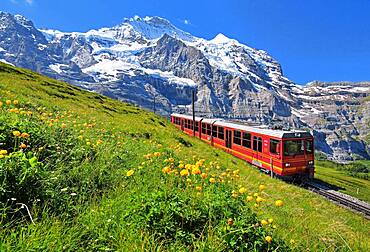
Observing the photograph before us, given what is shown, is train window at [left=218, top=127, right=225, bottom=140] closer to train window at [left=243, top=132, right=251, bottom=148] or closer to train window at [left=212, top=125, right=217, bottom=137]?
train window at [left=212, top=125, right=217, bottom=137]

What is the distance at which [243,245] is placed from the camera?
319 centimetres

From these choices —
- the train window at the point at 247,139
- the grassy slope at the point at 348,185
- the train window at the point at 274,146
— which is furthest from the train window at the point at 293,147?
the grassy slope at the point at 348,185

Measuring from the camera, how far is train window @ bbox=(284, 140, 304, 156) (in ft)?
65.8

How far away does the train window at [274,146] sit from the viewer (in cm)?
2011

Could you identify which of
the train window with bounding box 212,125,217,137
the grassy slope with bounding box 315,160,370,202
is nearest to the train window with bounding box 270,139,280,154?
the train window with bounding box 212,125,217,137

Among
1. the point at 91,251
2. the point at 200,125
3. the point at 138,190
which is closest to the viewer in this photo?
the point at 91,251

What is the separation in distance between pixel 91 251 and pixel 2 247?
→ 0.90 m

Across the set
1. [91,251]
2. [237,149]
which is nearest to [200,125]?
[237,149]

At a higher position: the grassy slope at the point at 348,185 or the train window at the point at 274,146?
the train window at the point at 274,146

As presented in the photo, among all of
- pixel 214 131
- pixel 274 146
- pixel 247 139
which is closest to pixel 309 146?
pixel 274 146

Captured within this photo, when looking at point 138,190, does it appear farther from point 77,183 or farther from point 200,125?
point 200,125

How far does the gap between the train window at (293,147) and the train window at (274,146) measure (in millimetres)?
484

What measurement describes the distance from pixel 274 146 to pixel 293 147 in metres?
1.40

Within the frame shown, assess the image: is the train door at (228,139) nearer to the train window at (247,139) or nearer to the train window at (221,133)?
the train window at (221,133)
